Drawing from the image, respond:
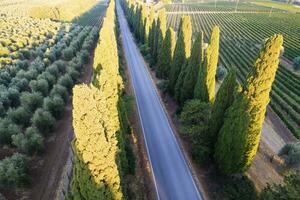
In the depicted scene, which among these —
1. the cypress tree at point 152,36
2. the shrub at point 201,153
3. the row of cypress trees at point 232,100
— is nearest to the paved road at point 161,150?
the shrub at point 201,153

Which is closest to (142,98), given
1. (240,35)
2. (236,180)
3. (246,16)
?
(236,180)

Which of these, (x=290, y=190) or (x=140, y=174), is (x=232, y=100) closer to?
(x=290, y=190)

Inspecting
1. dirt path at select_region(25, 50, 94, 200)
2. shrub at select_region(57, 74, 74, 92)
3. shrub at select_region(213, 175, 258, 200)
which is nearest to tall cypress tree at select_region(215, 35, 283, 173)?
shrub at select_region(213, 175, 258, 200)

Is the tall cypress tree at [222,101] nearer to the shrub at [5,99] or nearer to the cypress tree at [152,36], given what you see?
the shrub at [5,99]

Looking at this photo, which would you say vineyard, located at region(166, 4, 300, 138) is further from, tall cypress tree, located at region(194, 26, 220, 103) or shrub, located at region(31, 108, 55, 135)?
shrub, located at region(31, 108, 55, 135)

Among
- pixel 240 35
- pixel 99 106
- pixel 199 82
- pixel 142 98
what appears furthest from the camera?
pixel 240 35

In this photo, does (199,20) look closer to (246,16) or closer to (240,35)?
(246,16)

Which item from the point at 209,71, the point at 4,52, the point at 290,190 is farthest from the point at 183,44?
the point at 4,52
